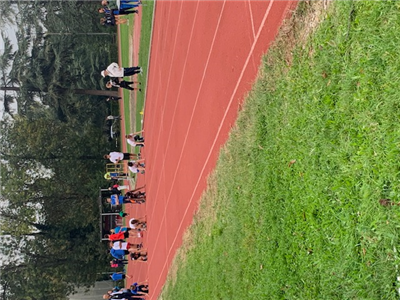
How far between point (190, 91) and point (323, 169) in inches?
260

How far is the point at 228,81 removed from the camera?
799 cm

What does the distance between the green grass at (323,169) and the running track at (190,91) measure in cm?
82

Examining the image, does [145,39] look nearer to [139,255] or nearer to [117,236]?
[117,236]

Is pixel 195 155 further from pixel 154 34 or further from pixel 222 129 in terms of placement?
pixel 154 34

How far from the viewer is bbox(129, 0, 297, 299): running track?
7.26 m

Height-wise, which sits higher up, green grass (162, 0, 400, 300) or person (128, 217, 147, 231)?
person (128, 217, 147, 231)

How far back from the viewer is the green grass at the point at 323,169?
378 centimetres

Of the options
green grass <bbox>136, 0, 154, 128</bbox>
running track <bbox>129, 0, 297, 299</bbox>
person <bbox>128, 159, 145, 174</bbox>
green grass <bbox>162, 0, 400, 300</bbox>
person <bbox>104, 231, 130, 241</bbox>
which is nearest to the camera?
green grass <bbox>162, 0, 400, 300</bbox>

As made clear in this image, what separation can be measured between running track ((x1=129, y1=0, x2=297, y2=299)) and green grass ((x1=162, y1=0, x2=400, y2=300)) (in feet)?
2.69

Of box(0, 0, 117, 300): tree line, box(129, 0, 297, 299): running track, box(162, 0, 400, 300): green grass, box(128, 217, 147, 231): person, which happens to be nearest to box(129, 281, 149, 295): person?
box(129, 0, 297, 299): running track

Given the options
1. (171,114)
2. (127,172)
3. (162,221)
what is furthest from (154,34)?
(127,172)

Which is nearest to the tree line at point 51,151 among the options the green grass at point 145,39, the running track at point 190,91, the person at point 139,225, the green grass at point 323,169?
the green grass at point 145,39

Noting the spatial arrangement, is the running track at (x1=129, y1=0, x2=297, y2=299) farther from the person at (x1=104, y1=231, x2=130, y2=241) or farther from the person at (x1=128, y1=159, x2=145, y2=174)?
the person at (x1=128, y1=159, x2=145, y2=174)

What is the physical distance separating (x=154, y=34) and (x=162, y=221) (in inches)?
315
